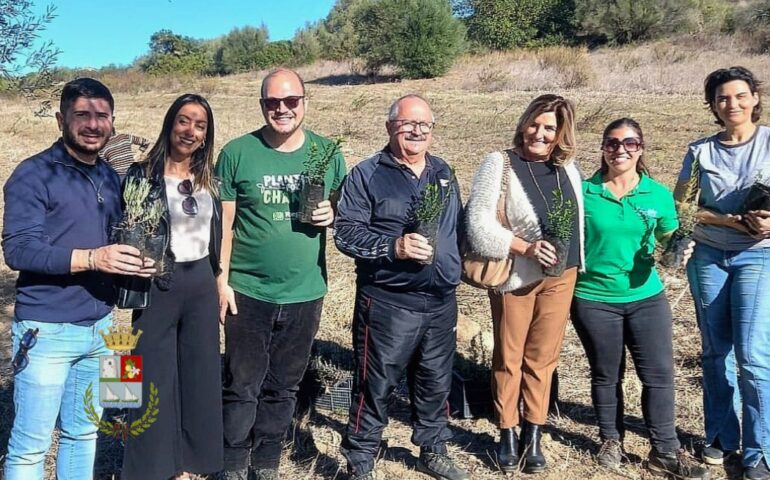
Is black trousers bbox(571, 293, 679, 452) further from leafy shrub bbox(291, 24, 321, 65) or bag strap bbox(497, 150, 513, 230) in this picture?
leafy shrub bbox(291, 24, 321, 65)

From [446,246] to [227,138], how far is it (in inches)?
443

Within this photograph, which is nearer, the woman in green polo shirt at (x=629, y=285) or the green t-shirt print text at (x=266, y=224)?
the green t-shirt print text at (x=266, y=224)

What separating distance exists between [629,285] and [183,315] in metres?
2.22

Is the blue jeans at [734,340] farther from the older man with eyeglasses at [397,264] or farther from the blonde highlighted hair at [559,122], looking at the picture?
the older man with eyeglasses at [397,264]

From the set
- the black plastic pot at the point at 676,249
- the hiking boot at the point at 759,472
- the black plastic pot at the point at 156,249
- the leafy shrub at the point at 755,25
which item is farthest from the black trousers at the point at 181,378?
the leafy shrub at the point at 755,25

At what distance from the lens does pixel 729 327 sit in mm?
3582

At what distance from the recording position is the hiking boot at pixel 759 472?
343 cm

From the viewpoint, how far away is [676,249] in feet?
10.9

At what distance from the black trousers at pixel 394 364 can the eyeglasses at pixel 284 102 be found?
100 cm

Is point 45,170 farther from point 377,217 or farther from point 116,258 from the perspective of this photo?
point 377,217

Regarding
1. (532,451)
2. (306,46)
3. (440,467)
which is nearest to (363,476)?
(440,467)

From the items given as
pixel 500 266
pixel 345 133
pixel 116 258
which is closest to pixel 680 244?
pixel 500 266

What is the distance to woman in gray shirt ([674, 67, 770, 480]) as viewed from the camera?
3385 millimetres

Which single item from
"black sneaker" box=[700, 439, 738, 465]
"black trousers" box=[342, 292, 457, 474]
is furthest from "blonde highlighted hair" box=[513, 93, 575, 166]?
"black sneaker" box=[700, 439, 738, 465]
